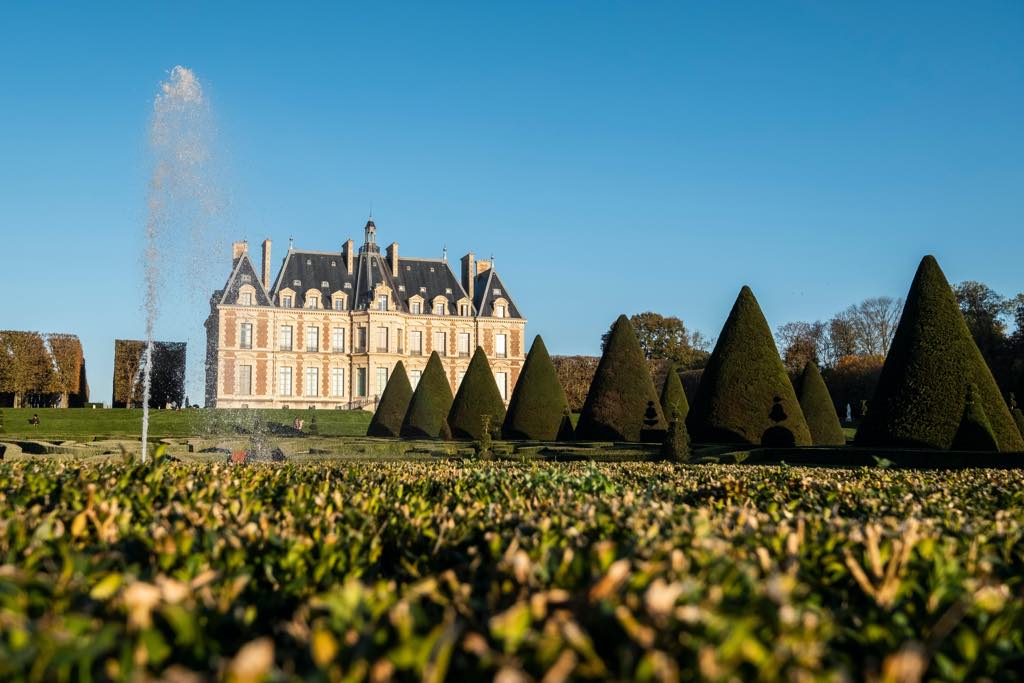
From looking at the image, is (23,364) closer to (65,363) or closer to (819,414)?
(65,363)

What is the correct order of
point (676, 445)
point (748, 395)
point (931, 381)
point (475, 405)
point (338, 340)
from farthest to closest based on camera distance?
point (338, 340)
point (475, 405)
point (748, 395)
point (676, 445)
point (931, 381)

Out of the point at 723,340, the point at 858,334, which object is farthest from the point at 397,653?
the point at 858,334

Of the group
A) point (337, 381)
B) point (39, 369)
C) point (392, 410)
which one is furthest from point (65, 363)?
point (392, 410)

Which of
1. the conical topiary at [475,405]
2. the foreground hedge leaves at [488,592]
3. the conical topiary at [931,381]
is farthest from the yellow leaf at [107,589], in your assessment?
the conical topiary at [475,405]

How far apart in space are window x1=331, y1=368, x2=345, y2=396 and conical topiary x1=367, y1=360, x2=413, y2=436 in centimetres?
1875

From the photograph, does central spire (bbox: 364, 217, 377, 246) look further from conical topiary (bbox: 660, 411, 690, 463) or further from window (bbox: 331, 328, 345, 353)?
conical topiary (bbox: 660, 411, 690, 463)

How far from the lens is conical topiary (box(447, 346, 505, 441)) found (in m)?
25.7

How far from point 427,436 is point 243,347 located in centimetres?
2235

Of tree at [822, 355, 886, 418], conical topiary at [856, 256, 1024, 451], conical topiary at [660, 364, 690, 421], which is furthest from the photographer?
tree at [822, 355, 886, 418]

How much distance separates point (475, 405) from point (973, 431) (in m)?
15.2

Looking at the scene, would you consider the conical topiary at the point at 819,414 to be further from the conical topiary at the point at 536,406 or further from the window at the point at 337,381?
the window at the point at 337,381

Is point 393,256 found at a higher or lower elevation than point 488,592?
higher

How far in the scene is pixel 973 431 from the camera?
13.2 meters

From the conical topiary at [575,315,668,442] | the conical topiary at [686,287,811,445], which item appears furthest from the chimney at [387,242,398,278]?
the conical topiary at [686,287,811,445]
